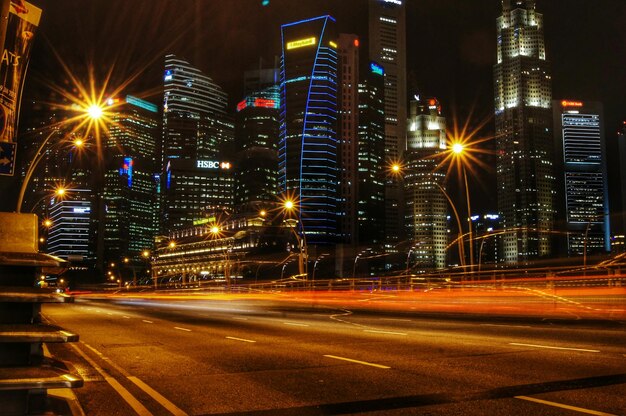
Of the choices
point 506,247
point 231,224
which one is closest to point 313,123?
point 231,224

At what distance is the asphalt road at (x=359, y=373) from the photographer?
7113mm

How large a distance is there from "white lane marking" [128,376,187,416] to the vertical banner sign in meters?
4.90

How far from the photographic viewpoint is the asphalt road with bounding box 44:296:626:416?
23.3ft

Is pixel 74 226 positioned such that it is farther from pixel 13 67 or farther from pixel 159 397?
pixel 159 397

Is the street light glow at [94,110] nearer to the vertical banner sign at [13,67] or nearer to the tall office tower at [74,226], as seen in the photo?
the vertical banner sign at [13,67]

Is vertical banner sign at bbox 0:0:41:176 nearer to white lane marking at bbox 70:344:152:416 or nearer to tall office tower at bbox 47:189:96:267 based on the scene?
white lane marking at bbox 70:344:152:416

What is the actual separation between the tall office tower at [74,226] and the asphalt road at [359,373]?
47999mm

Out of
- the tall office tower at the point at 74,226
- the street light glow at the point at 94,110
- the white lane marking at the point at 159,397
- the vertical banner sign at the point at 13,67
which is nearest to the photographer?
the white lane marking at the point at 159,397

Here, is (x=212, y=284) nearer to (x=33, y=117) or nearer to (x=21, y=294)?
(x=33, y=117)

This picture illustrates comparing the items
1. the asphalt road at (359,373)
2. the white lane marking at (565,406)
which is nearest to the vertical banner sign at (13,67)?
the asphalt road at (359,373)

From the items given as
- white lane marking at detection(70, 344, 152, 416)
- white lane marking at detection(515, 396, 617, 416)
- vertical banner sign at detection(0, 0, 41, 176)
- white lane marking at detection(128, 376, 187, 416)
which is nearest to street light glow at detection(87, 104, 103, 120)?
vertical banner sign at detection(0, 0, 41, 176)

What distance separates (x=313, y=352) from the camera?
1253 cm

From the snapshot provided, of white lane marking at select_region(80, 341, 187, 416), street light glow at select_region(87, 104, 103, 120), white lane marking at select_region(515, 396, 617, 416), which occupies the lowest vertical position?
white lane marking at select_region(80, 341, 187, 416)

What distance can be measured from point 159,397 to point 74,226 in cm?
8861
